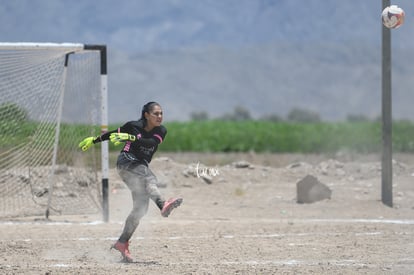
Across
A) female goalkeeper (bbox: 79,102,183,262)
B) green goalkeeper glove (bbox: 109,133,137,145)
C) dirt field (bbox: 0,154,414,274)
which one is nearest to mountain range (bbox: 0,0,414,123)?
dirt field (bbox: 0,154,414,274)

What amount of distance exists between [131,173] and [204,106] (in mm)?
68256

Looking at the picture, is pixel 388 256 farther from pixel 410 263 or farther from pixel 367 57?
pixel 367 57

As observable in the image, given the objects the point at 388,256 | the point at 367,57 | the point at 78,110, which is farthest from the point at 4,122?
the point at 367,57

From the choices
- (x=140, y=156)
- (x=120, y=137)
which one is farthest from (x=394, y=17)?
(x=120, y=137)

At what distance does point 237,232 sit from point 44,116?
15.7 ft

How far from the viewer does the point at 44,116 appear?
17109 millimetres

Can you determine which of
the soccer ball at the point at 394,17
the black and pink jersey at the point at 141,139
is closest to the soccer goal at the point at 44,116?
the soccer ball at the point at 394,17

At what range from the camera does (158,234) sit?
1393cm

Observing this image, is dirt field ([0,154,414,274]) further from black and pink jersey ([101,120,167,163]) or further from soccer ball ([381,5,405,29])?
soccer ball ([381,5,405,29])

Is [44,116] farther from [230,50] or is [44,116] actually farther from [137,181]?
[230,50]

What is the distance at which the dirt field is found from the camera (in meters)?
10.6

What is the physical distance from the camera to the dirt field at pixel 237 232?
10562 mm

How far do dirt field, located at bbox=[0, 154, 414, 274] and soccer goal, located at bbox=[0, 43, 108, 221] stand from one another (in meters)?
0.86

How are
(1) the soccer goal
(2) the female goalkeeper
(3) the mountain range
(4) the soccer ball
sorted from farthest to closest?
(3) the mountain range, (1) the soccer goal, (4) the soccer ball, (2) the female goalkeeper
